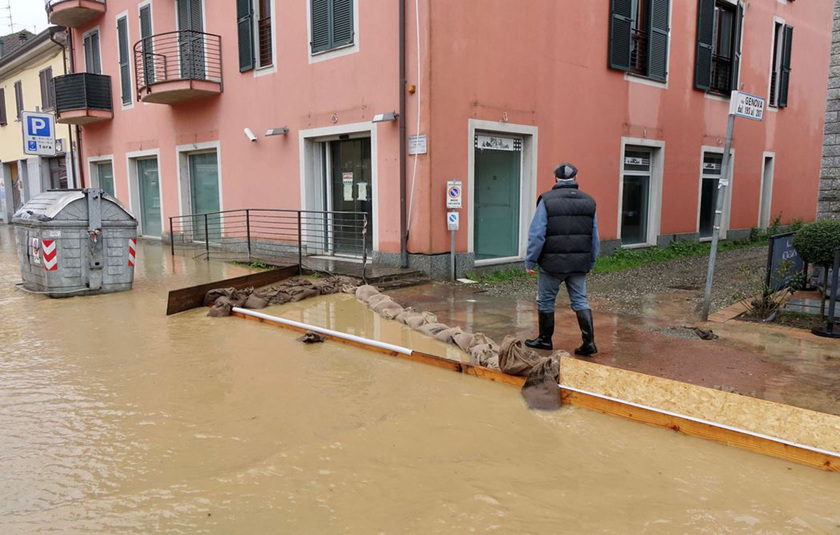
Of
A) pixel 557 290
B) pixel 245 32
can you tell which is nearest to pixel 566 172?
pixel 557 290

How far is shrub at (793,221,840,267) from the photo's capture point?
6.36 metres

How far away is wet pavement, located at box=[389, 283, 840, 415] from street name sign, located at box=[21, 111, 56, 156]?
10035mm

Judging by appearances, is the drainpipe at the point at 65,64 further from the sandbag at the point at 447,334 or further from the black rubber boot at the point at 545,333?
the black rubber boot at the point at 545,333

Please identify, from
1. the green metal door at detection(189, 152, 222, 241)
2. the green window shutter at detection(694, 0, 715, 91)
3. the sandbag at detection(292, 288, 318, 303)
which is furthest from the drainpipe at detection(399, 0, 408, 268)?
the green window shutter at detection(694, 0, 715, 91)

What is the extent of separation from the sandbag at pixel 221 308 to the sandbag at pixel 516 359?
3.92 metres

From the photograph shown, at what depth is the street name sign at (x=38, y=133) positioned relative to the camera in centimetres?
1367

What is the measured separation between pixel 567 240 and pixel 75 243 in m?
6.82

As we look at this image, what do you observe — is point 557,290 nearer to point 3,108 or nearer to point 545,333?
point 545,333

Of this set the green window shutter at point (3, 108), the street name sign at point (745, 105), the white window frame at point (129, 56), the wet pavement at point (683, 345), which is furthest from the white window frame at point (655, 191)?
the green window shutter at point (3, 108)

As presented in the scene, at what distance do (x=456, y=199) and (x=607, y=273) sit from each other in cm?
323

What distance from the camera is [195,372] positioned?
5.41 m

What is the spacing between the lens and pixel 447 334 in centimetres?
632

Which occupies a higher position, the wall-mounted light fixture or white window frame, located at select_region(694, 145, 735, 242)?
the wall-mounted light fixture

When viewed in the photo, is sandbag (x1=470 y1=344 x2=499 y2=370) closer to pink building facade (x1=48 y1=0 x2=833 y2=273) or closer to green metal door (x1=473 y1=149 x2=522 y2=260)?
pink building facade (x1=48 y1=0 x2=833 y2=273)
